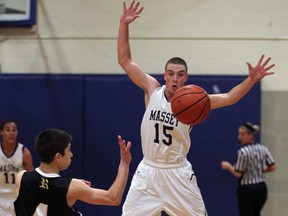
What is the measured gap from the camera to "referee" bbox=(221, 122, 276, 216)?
24.8 ft

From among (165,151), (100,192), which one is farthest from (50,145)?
(165,151)

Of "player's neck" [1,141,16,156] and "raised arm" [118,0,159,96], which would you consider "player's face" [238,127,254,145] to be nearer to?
"raised arm" [118,0,159,96]

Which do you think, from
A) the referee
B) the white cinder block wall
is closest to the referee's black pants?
the referee

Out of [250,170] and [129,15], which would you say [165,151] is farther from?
[250,170]

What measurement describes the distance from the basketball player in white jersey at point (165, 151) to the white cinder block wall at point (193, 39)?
3041mm

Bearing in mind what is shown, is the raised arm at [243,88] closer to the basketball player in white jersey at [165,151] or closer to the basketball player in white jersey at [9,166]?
the basketball player in white jersey at [165,151]

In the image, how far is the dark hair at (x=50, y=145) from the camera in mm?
3400

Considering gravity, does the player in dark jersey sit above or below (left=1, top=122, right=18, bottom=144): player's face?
above

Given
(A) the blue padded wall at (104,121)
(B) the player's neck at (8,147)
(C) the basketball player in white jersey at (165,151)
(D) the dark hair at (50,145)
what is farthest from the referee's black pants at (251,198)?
(D) the dark hair at (50,145)

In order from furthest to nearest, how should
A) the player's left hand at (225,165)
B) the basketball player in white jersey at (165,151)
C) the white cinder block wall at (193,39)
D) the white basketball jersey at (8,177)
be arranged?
the white cinder block wall at (193,39), the player's left hand at (225,165), the white basketball jersey at (8,177), the basketball player in white jersey at (165,151)

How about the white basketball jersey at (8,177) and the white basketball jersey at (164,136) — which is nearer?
the white basketball jersey at (164,136)

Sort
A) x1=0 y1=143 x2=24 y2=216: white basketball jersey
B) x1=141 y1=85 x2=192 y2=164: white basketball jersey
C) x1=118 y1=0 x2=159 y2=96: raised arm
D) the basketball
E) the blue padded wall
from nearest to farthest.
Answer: the basketball < x1=141 y1=85 x2=192 y2=164: white basketball jersey < x1=118 y1=0 x2=159 y2=96: raised arm < x1=0 y1=143 x2=24 y2=216: white basketball jersey < the blue padded wall

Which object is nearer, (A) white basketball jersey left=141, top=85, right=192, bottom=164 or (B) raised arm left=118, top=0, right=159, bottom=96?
(A) white basketball jersey left=141, top=85, right=192, bottom=164

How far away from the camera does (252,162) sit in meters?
7.57
